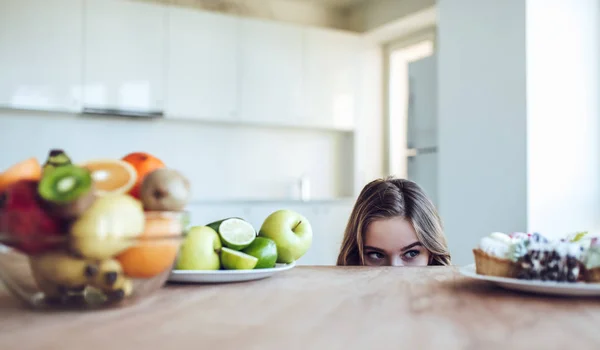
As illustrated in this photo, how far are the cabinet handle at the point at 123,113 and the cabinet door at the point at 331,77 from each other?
4.28 feet

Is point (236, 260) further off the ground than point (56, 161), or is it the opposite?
point (56, 161)

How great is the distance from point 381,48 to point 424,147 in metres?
1.45

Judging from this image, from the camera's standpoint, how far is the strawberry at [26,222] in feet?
1.99

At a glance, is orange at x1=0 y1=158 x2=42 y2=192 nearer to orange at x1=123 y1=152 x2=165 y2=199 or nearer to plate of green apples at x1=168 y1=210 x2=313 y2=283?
orange at x1=123 y1=152 x2=165 y2=199

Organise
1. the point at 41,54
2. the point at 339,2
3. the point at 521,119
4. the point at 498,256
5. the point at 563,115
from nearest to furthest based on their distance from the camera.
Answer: the point at 498,256
the point at 521,119
the point at 563,115
the point at 41,54
the point at 339,2

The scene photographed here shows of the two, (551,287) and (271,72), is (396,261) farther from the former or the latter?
(271,72)

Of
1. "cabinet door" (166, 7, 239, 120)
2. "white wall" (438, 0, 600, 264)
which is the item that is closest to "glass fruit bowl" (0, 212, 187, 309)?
"white wall" (438, 0, 600, 264)

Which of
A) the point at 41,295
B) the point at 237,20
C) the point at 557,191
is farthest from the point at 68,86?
the point at 41,295

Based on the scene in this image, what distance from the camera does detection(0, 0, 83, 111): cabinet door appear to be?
365 cm

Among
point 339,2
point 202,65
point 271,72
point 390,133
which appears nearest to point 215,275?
point 202,65

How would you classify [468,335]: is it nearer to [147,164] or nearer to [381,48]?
[147,164]

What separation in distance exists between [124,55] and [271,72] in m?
1.20

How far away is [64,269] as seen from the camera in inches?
24.2

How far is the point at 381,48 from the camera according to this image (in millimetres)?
5379
